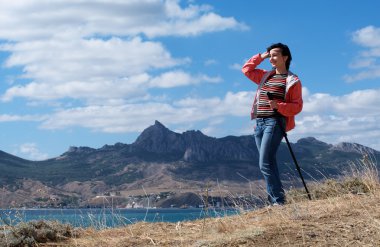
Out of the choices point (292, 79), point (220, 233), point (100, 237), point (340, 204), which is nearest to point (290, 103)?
point (292, 79)

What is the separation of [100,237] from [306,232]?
7.89 feet

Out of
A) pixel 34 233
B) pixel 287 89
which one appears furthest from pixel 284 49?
pixel 34 233

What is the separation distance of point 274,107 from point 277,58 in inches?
29.4

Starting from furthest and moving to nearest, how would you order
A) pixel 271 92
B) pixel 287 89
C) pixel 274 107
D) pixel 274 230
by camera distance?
1. pixel 271 92
2. pixel 287 89
3. pixel 274 107
4. pixel 274 230

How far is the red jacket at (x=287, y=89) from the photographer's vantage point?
752 centimetres

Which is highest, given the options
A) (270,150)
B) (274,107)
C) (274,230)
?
(274,107)

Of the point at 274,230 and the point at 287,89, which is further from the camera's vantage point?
the point at 287,89

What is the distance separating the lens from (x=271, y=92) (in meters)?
7.75

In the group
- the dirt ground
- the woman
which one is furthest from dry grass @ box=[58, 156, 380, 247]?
the woman

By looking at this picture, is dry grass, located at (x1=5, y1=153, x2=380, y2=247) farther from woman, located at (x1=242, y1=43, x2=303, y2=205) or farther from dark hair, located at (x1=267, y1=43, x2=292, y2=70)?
dark hair, located at (x1=267, y1=43, x2=292, y2=70)

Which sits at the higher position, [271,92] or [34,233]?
[271,92]

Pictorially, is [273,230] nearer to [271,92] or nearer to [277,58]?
[271,92]

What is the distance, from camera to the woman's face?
780 cm

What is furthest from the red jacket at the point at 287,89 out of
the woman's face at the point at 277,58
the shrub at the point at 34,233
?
the shrub at the point at 34,233
